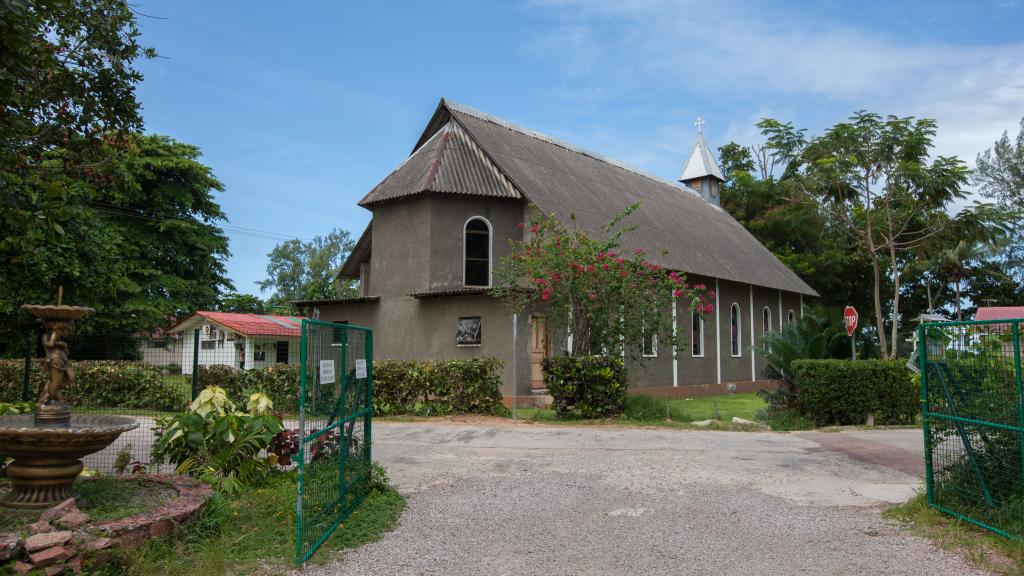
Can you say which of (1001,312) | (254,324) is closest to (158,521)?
(1001,312)

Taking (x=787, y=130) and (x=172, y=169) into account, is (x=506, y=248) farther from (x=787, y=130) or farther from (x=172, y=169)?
(x=172, y=169)

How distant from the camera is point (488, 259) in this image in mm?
20906

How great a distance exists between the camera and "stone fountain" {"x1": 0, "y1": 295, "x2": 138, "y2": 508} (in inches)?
215

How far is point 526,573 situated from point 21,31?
6.19 m

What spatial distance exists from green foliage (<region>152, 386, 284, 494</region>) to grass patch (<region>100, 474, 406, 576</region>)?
1.07 ft

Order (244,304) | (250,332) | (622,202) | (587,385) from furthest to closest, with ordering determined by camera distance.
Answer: (244,304)
(250,332)
(622,202)
(587,385)

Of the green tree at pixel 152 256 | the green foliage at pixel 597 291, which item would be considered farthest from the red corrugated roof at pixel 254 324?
the green foliage at pixel 597 291

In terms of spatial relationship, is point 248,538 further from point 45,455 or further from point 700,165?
Result: point 700,165

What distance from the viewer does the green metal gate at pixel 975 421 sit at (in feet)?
19.5

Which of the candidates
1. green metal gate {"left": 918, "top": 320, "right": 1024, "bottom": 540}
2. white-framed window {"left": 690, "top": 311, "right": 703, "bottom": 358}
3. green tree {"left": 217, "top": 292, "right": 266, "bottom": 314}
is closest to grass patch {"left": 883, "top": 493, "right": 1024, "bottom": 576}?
green metal gate {"left": 918, "top": 320, "right": 1024, "bottom": 540}

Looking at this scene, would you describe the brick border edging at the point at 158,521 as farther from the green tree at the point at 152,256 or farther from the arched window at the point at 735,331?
the arched window at the point at 735,331

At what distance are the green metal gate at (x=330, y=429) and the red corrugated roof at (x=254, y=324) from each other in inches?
966

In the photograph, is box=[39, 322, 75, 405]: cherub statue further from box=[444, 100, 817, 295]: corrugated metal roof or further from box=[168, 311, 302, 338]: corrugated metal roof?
box=[168, 311, 302, 338]: corrugated metal roof

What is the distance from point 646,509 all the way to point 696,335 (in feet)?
60.9
